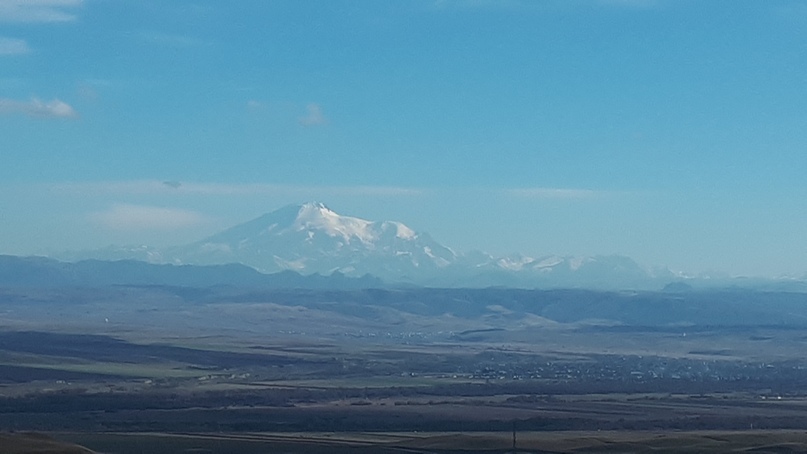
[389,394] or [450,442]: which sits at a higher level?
[389,394]

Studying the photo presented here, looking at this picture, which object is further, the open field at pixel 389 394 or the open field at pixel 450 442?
the open field at pixel 389 394

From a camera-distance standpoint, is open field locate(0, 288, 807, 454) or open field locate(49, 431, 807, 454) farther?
open field locate(0, 288, 807, 454)

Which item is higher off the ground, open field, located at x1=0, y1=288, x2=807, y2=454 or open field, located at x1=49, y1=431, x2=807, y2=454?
open field, located at x1=0, y1=288, x2=807, y2=454

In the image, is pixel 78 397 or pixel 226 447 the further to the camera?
pixel 78 397

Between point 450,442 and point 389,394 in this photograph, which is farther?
point 389,394

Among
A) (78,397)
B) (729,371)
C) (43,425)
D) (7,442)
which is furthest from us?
(729,371)

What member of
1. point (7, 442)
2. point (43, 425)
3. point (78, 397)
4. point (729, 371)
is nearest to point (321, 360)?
point (729, 371)

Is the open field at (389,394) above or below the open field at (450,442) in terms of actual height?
above

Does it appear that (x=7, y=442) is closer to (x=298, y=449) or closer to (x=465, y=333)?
(x=298, y=449)

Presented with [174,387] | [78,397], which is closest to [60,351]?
[174,387]

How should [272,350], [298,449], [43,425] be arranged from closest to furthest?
[298,449], [43,425], [272,350]
